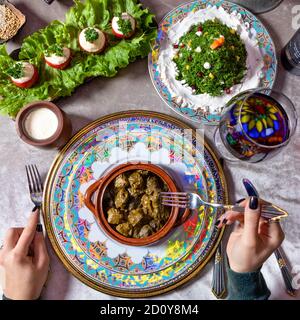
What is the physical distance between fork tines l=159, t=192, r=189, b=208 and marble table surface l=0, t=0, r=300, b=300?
239mm

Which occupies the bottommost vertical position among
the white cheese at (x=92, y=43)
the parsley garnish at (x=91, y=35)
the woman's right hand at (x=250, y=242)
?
the woman's right hand at (x=250, y=242)

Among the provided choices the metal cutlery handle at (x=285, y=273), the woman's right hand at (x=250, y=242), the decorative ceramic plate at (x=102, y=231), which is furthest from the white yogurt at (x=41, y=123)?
the metal cutlery handle at (x=285, y=273)

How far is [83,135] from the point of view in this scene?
1706 mm

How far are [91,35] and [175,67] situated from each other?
350 millimetres

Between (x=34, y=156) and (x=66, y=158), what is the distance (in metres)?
0.14

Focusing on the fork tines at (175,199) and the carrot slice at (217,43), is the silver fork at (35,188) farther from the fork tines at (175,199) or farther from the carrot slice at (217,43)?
the carrot slice at (217,43)

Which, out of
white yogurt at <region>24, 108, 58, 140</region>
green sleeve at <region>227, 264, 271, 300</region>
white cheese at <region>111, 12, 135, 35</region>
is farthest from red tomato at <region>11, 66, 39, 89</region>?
green sleeve at <region>227, 264, 271, 300</region>

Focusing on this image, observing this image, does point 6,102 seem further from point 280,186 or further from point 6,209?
point 280,186

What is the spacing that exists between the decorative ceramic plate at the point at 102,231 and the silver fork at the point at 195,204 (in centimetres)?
9

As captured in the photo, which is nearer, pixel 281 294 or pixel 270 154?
pixel 270 154

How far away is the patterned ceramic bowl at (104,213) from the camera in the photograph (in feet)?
4.98

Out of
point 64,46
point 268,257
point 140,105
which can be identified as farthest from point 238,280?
point 64,46

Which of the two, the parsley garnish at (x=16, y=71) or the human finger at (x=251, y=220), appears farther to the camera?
the parsley garnish at (x=16, y=71)

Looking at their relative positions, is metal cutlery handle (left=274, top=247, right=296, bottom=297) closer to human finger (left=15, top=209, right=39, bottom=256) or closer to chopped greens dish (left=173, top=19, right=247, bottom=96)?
chopped greens dish (left=173, top=19, right=247, bottom=96)
